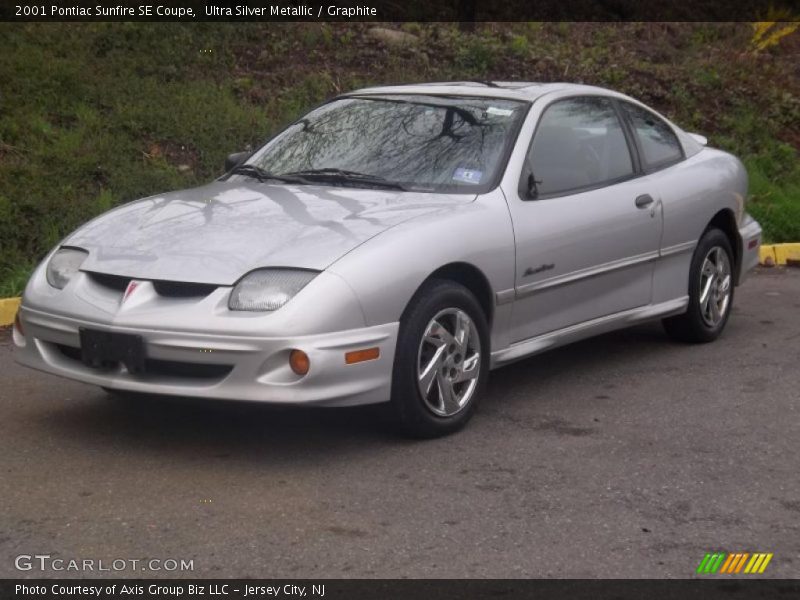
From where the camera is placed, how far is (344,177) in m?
6.49

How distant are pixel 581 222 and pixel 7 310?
12.2ft

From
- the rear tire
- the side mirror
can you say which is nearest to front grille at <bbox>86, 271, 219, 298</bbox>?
the side mirror

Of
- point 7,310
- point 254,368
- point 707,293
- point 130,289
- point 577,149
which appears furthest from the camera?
point 7,310

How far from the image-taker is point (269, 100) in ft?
39.5

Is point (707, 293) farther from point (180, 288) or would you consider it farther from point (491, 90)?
point (180, 288)

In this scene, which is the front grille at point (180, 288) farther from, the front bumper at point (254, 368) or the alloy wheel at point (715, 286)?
the alloy wheel at point (715, 286)

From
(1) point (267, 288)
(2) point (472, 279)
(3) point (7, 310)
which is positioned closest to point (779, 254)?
(2) point (472, 279)

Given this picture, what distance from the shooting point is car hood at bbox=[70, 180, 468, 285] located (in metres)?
5.46

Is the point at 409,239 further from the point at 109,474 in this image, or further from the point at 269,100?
the point at 269,100
